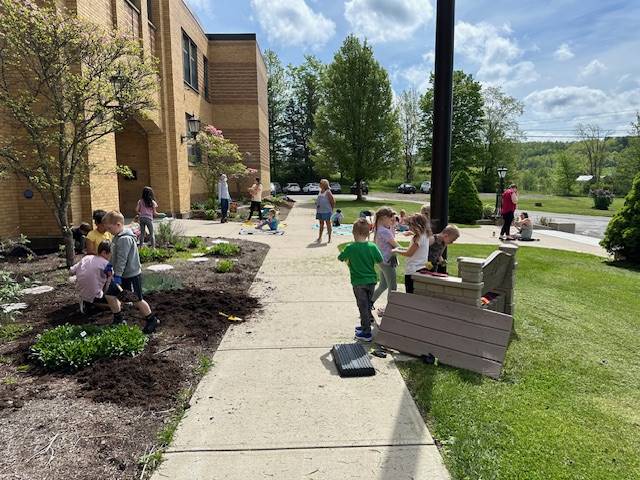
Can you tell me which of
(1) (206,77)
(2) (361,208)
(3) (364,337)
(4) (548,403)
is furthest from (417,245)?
(1) (206,77)

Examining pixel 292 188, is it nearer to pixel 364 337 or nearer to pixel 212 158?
pixel 212 158

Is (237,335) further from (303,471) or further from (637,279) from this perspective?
(637,279)

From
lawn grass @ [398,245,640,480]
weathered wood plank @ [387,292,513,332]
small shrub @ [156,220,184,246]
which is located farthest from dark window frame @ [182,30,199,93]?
lawn grass @ [398,245,640,480]

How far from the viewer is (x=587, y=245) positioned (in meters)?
13.8

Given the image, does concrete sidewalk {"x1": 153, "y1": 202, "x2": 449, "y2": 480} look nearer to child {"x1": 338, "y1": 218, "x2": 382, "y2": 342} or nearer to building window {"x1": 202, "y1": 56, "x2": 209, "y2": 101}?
child {"x1": 338, "y1": 218, "x2": 382, "y2": 342}

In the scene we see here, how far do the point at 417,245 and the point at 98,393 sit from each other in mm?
3483

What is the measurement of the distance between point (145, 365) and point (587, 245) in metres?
13.9

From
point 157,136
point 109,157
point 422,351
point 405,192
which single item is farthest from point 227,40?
point 405,192

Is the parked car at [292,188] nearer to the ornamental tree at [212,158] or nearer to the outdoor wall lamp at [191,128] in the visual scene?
the ornamental tree at [212,158]

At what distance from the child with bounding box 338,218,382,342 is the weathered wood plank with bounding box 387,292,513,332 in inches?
10.9

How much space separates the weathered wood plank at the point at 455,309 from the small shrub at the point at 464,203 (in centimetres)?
1665

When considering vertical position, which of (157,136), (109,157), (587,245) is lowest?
(587,245)

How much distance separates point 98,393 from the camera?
3502 mm

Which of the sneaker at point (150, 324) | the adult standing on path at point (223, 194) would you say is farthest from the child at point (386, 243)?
the adult standing on path at point (223, 194)
